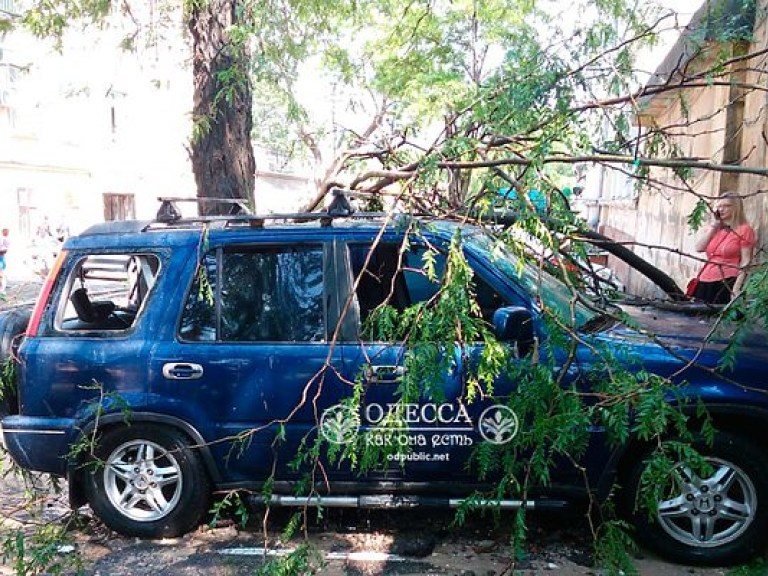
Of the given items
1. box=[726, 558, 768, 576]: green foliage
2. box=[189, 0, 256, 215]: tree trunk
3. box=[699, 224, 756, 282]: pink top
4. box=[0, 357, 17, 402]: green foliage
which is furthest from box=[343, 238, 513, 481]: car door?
box=[189, 0, 256, 215]: tree trunk

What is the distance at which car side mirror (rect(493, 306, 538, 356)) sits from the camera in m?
3.25

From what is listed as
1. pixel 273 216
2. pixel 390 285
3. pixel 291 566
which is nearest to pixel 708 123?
pixel 390 285

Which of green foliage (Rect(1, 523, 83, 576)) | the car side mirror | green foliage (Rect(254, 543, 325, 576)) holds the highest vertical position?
the car side mirror

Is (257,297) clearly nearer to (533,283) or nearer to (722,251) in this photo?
(533,283)

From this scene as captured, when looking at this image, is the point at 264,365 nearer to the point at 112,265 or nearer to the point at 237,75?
the point at 112,265

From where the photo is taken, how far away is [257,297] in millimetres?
3832

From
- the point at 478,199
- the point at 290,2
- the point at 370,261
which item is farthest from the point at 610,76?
the point at 290,2

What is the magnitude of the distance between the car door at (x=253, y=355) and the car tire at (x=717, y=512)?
1766 mm

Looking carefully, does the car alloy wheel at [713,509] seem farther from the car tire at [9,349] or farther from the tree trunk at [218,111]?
the tree trunk at [218,111]

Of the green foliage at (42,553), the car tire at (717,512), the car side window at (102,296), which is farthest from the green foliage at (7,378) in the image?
the car tire at (717,512)

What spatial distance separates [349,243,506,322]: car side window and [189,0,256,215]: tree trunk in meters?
3.03

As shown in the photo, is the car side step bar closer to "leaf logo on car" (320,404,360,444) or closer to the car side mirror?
"leaf logo on car" (320,404,360,444)

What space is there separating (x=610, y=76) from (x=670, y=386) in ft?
6.43

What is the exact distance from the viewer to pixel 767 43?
18.4ft
